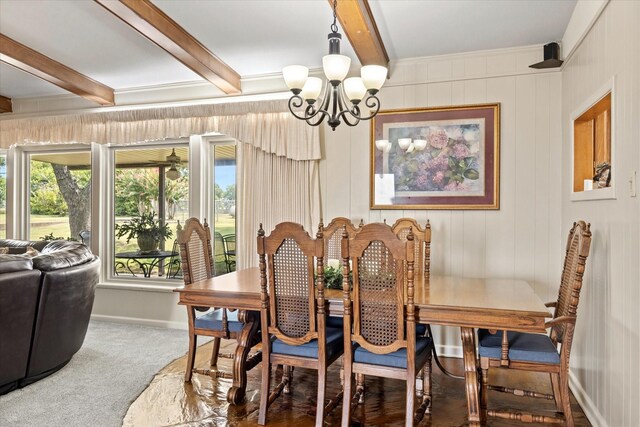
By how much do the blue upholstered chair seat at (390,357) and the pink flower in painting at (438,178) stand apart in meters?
1.73

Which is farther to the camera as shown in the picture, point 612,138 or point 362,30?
point 362,30

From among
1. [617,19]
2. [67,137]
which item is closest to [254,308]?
[617,19]

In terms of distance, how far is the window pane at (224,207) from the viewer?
4.75 meters

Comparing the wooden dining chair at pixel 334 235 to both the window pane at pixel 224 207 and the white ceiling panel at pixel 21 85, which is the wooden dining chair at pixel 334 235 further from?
the white ceiling panel at pixel 21 85

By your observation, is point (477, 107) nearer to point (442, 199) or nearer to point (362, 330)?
point (442, 199)

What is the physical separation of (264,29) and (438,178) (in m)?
1.87

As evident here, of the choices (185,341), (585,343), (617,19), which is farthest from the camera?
(185,341)

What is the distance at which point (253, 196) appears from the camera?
14.4ft

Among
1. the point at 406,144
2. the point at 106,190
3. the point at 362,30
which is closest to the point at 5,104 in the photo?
the point at 106,190

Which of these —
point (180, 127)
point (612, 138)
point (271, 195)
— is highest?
point (180, 127)

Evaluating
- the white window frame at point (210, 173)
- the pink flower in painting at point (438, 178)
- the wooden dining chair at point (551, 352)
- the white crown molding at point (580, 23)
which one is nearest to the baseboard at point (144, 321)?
the white window frame at point (210, 173)

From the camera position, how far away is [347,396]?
2.44 metres

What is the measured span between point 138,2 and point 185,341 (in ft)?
9.42

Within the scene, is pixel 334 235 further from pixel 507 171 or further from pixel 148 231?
pixel 148 231
